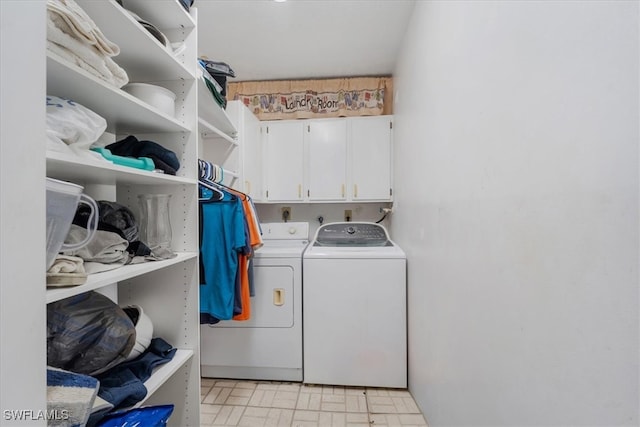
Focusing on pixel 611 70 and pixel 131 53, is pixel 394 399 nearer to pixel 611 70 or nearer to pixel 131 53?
pixel 611 70

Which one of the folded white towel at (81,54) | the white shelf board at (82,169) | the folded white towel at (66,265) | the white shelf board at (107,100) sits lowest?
the folded white towel at (66,265)

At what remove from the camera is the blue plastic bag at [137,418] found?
0.80m

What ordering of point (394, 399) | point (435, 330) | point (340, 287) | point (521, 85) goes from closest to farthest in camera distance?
1. point (521, 85)
2. point (435, 330)
3. point (394, 399)
4. point (340, 287)

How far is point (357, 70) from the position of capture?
2.61 m

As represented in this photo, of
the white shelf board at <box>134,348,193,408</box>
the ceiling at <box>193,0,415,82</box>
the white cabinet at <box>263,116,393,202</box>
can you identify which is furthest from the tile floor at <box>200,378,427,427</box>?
the ceiling at <box>193,0,415,82</box>

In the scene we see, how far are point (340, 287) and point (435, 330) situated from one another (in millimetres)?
733

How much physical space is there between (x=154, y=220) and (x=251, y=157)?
1.40 meters

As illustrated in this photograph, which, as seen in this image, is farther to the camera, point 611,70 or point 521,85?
point 521,85

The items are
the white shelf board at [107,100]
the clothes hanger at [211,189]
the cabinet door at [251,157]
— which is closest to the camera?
the white shelf board at [107,100]

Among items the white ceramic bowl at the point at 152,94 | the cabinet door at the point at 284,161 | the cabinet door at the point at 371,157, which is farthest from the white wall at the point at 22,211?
the cabinet door at the point at 371,157

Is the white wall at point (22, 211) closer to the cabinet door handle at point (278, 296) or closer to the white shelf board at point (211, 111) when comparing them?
the white shelf board at point (211, 111)

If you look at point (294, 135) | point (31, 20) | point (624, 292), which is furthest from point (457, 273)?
point (294, 135)

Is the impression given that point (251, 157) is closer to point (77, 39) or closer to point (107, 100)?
point (107, 100)

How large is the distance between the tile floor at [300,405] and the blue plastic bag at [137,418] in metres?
0.96
